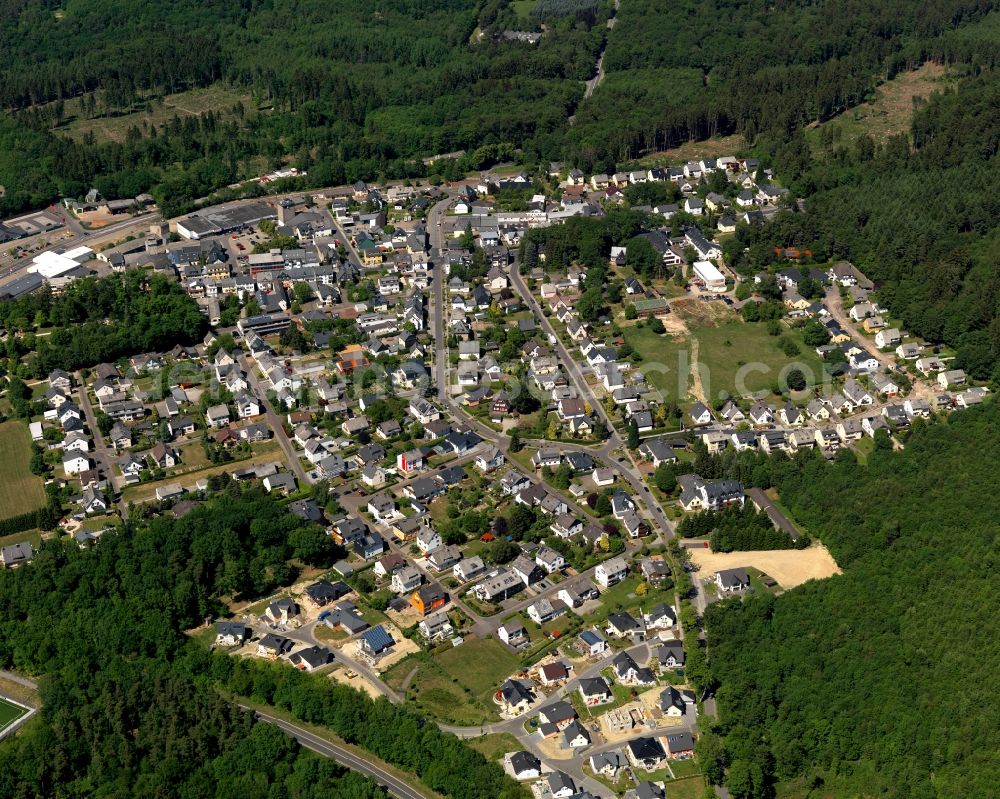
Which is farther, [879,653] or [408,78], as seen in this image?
[408,78]

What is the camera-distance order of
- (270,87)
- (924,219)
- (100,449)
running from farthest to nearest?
(270,87) < (924,219) < (100,449)

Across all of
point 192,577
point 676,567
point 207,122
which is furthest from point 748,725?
point 207,122

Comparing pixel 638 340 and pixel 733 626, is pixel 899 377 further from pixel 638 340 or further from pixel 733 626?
pixel 733 626

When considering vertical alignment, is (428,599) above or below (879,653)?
below

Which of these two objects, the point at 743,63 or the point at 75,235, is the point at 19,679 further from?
the point at 743,63

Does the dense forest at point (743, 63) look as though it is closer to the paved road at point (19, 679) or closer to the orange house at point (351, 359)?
the orange house at point (351, 359)

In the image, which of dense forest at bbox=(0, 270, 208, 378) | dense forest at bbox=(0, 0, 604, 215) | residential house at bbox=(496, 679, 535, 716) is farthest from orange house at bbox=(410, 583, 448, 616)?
dense forest at bbox=(0, 0, 604, 215)

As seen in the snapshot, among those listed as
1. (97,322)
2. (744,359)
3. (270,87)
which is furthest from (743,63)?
(97,322)
